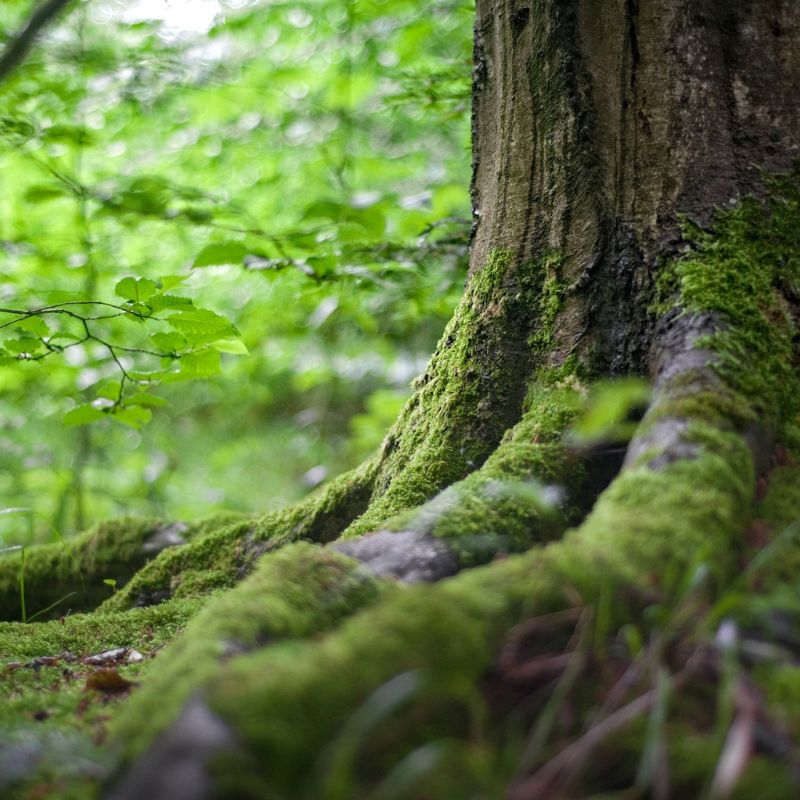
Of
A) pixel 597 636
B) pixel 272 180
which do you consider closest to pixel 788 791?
pixel 597 636

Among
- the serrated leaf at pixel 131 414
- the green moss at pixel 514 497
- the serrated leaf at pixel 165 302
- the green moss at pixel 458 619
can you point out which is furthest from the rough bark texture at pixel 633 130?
the serrated leaf at pixel 131 414

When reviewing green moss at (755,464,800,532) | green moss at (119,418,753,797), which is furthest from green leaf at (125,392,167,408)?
green moss at (755,464,800,532)

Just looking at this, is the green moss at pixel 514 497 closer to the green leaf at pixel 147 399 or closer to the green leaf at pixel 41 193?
the green leaf at pixel 147 399

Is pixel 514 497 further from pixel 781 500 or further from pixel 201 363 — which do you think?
pixel 201 363

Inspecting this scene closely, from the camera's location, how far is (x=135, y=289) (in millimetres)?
2072

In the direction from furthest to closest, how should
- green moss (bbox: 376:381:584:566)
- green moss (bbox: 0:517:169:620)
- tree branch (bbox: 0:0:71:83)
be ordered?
green moss (bbox: 0:517:169:620) < green moss (bbox: 376:381:584:566) < tree branch (bbox: 0:0:71:83)

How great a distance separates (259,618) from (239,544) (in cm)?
159

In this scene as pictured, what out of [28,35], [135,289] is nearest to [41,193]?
[135,289]

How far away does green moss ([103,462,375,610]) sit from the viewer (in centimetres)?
256

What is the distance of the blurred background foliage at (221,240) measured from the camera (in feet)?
9.98

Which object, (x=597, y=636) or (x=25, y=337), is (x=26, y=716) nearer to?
(x=597, y=636)

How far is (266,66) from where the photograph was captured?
19.0 ft

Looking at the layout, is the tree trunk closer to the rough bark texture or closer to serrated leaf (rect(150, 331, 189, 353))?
the rough bark texture

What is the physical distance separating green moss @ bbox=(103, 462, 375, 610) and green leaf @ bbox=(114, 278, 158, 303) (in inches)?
40.2
